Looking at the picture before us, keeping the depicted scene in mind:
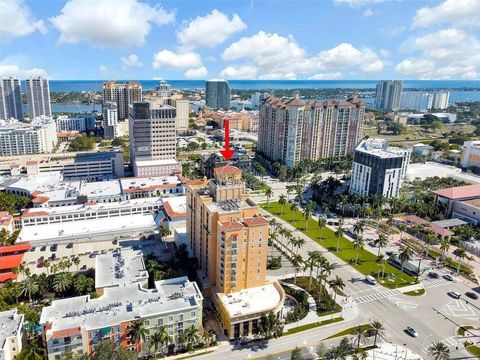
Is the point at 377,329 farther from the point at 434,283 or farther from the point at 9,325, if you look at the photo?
the point at 9,325

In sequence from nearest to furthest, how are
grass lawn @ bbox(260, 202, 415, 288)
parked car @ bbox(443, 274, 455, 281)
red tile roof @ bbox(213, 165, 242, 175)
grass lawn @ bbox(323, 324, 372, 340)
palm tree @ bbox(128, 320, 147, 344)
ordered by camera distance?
palm tree @ bbox(128, 320, 147, 344), grass lawn @ bbox(323, 324, 372, 340), red tile roof @ bbox(213, 165, 242, 175), parked car @ bbox(443, 274, 455, 281), grass lawn @ bbox(260, 202, 415, 288)

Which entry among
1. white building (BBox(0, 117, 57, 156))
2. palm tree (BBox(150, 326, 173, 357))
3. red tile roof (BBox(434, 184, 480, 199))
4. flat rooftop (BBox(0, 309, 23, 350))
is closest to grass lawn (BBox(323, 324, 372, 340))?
palm tree (BBox(150, 326, 173, 357))

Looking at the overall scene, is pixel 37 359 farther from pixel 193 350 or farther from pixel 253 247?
pixel 253 247

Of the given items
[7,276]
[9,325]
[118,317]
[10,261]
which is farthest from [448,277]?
[10,261]

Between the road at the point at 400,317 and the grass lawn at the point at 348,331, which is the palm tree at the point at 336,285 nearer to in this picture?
the road at the point at 400,317

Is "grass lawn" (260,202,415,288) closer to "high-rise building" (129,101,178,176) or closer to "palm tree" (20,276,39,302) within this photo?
"high-rise building" (129,101,178,176)

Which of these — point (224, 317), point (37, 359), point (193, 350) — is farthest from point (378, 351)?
point (37, 359)
